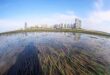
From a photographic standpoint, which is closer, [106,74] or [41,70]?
[106,74]

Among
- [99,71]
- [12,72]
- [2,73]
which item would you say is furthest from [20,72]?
[99,71]

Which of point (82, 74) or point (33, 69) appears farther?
point (33, 69)

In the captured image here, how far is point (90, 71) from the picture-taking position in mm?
6418

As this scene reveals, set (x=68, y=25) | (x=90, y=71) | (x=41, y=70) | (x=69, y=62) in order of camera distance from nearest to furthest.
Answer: (x=90, y=71), (x=41, y=70), (x=69, y=62), (x=68, y=25)

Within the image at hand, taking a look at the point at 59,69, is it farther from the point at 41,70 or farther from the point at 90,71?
the point at 90,71

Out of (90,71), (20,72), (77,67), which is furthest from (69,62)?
(20,72)

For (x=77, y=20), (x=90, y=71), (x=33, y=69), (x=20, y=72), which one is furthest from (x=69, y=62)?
(x=77, y=20)

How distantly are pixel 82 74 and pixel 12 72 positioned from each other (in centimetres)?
407

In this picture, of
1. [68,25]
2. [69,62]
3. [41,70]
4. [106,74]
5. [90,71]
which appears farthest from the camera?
[68,25]

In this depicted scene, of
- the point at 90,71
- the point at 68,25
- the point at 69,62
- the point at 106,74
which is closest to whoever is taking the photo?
the point at 106,74

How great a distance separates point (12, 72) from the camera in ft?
23.1

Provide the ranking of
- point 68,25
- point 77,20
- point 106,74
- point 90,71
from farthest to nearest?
point 68,25
point 77,20
point 90,71
point 106,74

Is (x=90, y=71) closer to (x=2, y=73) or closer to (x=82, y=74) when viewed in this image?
(x=82, y=74)

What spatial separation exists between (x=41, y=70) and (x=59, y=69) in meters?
1.05
